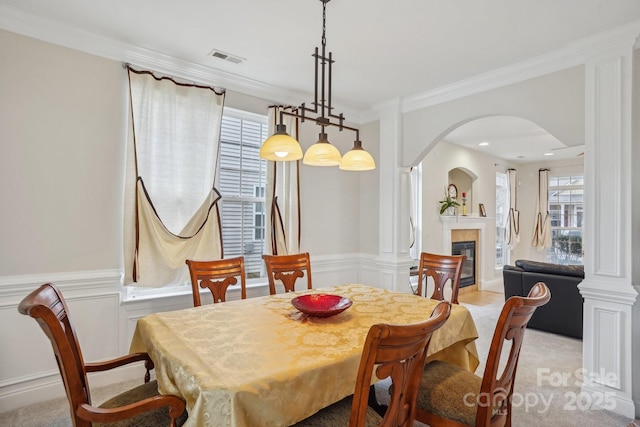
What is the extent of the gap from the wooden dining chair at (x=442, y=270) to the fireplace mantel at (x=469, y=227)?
11.6 ft

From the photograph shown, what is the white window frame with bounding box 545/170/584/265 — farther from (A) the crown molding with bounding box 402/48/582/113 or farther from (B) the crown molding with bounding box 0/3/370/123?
(B) the crown molding with bounding box 0/3/370/123

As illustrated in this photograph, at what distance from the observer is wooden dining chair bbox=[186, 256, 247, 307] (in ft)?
8.00

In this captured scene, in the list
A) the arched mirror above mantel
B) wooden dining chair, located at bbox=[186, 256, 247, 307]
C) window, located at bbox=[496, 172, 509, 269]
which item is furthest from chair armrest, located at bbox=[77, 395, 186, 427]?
window, located at bbox=[496, 172, 509, 269]

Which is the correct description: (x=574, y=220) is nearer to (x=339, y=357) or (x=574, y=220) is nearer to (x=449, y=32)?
(x=449, y=32)

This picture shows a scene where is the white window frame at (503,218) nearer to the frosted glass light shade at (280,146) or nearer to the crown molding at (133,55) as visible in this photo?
the crown molding at (133,55)

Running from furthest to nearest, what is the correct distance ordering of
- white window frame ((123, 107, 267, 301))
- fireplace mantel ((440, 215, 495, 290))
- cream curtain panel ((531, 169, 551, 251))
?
1. cream curtain panel ((531, 169, 551, 251))
2. fireplace mantel ((440, 215, 495, 290))
3. white window frame ((123, 107, 267, 301))

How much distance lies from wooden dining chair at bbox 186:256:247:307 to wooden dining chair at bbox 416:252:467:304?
4.81 ft

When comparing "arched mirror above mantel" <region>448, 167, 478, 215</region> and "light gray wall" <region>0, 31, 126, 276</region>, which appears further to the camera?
"arched mirror above mantel" <region>448, 167, 478, 215</region>

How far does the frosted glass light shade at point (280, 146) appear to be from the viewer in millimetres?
1946

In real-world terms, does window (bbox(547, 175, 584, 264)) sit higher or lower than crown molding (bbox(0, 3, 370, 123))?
lower

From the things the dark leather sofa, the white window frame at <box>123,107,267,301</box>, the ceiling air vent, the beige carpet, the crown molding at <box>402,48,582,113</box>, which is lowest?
the beige carpet

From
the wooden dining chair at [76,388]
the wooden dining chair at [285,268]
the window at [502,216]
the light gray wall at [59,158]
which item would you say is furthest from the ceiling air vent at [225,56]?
the window at [502,216]

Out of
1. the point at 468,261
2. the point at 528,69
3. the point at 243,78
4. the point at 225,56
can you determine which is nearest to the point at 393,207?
the point at 528,69

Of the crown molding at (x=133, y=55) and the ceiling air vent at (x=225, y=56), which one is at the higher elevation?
the ceiling air vent at (x=225, y=56)
